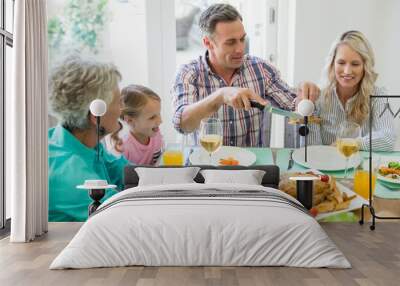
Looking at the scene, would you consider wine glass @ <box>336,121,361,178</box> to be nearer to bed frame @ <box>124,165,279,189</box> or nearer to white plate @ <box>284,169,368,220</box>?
white plate @ <box>284,169,368,220</box>

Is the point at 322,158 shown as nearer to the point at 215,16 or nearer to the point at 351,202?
the point at 351,202

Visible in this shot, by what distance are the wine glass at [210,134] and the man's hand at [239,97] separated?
0.25 meters

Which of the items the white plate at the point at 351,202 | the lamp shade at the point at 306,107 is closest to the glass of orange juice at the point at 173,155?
the lamp shade at the point at 306,107

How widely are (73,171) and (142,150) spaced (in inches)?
31.0

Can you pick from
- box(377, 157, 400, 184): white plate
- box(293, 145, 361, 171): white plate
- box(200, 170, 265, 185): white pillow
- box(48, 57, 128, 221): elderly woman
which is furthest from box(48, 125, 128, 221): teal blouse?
box(377, 157, 400, 184): white plate

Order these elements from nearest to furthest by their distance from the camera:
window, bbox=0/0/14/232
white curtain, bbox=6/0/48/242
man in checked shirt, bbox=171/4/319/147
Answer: white curtain, bbox=6/0/48/242, window, bbox=0/0/14/232, man in checked shirt, bbox=171/4/319/147

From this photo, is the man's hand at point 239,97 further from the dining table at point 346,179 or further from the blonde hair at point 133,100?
the blonde hair at point 133,100

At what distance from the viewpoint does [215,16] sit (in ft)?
20.3

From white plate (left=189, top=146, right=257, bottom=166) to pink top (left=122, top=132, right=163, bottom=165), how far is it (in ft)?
1.29

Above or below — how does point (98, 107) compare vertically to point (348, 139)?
above

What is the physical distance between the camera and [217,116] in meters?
6.11

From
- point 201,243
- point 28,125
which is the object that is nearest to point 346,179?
point 201,243

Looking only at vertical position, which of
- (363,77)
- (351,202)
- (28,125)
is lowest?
(351,202)

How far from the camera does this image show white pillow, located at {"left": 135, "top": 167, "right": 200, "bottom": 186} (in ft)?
19.0
